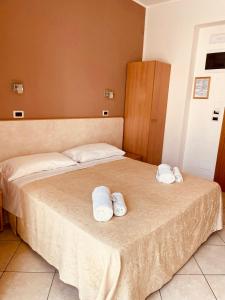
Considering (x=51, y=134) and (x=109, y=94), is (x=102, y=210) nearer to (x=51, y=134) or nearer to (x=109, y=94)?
(x=51, y=134)

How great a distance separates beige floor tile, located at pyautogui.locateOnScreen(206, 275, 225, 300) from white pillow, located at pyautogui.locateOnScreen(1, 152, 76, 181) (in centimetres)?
168

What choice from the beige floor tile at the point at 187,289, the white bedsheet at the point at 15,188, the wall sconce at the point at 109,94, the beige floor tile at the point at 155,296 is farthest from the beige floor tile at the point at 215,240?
the wall sconce at the point at 109,94

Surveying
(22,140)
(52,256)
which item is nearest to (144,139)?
(22,140)

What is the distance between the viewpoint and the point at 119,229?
1.38 m

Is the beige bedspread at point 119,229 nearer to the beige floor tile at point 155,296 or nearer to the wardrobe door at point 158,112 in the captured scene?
the beige floor tile at point 155,296

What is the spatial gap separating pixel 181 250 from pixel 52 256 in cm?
97

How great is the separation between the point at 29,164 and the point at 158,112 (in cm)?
208

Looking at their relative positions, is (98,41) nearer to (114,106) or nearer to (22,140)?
(114,106)

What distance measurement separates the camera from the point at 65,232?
4.82 feet

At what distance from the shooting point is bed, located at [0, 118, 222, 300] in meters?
1.25

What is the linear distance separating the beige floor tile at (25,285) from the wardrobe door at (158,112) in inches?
90.0

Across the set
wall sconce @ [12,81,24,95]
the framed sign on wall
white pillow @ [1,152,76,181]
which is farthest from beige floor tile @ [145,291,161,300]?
the framed sign on wall

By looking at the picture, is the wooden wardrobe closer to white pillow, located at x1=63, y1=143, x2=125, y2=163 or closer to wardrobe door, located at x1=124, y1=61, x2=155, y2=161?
wardrobe door, located at x1=124, y1=61, x2=155, y2=161

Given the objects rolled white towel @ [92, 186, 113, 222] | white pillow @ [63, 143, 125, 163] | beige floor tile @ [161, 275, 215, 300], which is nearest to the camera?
rolled white towel @ [92, 186, 113, 222]
